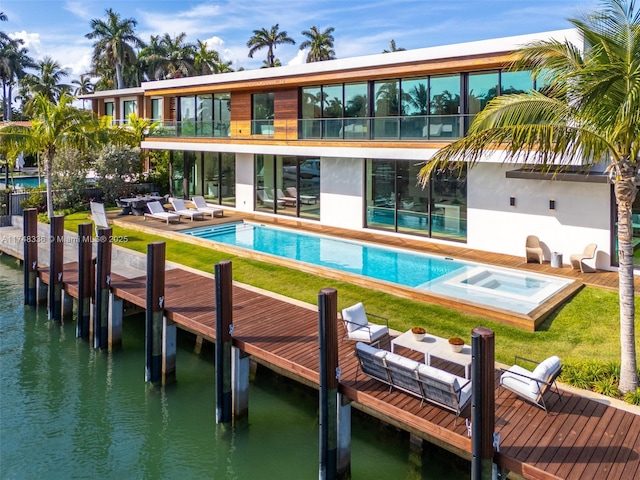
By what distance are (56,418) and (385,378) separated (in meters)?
6.75

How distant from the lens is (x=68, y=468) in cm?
961

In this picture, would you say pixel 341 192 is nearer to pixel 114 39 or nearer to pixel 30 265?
pixel 30 265

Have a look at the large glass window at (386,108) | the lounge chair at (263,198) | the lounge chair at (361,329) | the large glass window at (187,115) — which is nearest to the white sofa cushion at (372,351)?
the lounge chair at (361,329)

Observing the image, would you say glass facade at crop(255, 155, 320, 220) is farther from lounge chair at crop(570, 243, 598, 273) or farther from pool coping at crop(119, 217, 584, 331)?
lounge chair at crop(570, 243, 598, 273)

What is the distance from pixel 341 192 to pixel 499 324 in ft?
39.1

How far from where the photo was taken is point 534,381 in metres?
8.55

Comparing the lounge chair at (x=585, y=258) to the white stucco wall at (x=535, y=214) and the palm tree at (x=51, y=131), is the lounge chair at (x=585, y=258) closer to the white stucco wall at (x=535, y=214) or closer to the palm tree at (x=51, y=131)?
the white stucco wall at (x=535, y=214)

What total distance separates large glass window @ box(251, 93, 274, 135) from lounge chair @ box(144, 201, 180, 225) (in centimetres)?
532

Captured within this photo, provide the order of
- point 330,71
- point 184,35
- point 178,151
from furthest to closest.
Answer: point 184,35
point 178,151
point 330,71

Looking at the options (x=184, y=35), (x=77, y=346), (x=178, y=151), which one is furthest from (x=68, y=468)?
(x=184, y=35)

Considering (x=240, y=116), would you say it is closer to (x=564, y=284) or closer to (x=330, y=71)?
(x=330, y=71)

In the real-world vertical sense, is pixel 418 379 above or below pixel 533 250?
below

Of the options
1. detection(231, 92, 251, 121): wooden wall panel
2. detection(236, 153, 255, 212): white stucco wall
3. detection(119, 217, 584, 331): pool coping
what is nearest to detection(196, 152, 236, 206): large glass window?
detection(236, 153, 255, 212): white stucco wall

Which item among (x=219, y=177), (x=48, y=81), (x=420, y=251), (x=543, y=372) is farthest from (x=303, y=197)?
(x=48, y=81)
